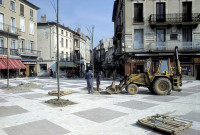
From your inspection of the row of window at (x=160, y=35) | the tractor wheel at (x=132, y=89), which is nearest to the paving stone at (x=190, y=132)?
the tractor wheel at (x=132, y=89)

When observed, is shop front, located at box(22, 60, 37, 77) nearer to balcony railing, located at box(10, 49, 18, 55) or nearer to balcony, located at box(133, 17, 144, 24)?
balcony railing, located at box(10, 49, 18, 55)

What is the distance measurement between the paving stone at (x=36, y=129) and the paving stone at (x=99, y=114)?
129 cm

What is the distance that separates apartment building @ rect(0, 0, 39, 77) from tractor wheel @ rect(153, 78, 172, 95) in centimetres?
1952

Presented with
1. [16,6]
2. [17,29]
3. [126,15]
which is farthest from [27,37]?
[126,15]

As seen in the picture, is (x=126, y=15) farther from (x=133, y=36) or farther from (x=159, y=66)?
(x=159, y=66)

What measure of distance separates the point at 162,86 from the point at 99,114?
606cm

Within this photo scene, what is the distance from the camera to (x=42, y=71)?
33938 millimetres

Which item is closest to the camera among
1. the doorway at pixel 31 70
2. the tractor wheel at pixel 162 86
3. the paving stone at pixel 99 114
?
the paving stone at pixel 99 114

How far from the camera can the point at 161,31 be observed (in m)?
23.6

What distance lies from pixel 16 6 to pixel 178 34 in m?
24.6

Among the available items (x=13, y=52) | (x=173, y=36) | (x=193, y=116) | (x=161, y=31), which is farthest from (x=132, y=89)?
(x=13, y=52)

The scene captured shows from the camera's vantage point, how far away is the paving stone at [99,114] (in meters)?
5.91

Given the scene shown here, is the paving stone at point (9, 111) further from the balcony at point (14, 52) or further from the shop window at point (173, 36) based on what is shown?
the shop window at point (173, 36)

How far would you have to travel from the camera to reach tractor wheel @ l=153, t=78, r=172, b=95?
35.1ft
